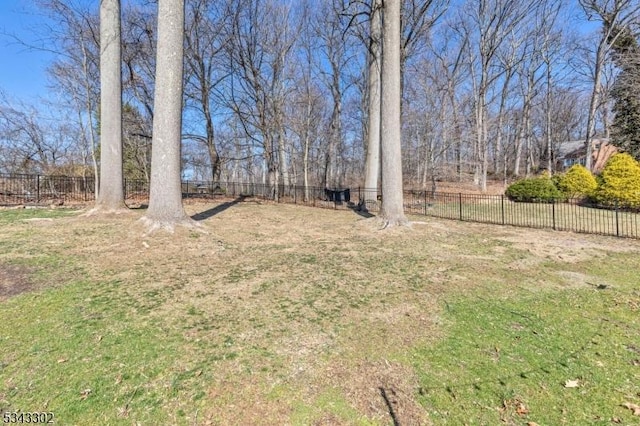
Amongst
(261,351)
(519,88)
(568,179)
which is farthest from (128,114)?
(519,88)

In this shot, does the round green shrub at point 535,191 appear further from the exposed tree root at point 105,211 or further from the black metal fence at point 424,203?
the exposed tree root at point 105,211

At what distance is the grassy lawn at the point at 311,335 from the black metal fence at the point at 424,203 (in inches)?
222

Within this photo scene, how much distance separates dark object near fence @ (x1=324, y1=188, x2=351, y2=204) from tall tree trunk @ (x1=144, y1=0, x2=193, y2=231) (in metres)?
8.70

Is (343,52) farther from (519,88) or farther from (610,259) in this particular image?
(610,259)

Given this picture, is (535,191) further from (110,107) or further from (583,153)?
(110,107)

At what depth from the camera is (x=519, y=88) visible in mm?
27547

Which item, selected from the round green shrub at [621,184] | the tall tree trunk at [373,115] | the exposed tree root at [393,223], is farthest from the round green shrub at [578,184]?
the exposed tree root at [393,223]

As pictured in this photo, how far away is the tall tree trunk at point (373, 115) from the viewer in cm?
1209

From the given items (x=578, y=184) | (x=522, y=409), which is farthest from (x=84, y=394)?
(x=578, y=184)

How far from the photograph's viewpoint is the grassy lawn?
7.14 feet

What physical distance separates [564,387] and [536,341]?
71 centimetres

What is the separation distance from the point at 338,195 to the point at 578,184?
1238 cm

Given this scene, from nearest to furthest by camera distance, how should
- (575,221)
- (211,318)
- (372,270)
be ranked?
1. (211,318)
2. (372,270)
3. (575,221)

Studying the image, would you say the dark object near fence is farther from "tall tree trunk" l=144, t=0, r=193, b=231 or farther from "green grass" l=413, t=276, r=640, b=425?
"green grass" l=413, t=276, r=640, b=425
